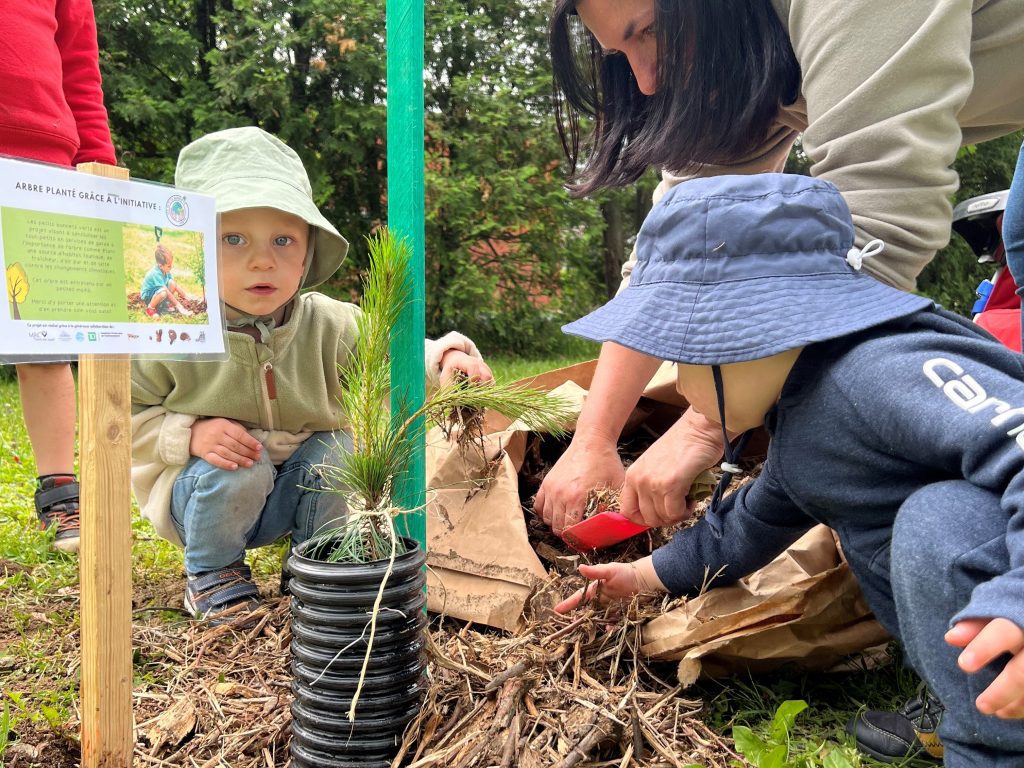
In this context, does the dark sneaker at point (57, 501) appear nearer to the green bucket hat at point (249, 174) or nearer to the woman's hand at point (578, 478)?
the green bucket hat at point (249, 174)

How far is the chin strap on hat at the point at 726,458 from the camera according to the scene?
1386 mm

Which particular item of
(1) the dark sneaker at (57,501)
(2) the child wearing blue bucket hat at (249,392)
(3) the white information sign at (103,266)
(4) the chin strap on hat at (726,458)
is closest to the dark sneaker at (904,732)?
(4) the chin strap on hat at (726,458)

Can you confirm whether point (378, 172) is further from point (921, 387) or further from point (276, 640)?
point (921, 387)

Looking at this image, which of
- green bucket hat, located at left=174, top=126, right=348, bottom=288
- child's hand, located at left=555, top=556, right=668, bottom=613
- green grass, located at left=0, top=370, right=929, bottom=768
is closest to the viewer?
green grass, located at left=0, top=370, right=929, bottom=768

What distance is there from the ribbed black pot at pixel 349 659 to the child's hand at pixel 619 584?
0.46 meters

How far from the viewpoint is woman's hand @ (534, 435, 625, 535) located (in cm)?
187

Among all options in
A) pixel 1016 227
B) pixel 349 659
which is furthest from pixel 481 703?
pixel 1016 227

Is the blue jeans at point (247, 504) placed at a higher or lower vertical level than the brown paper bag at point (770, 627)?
higher

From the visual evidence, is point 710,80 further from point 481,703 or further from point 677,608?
point 481,703

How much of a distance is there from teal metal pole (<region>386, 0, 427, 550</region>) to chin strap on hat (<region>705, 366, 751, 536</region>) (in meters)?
0.51

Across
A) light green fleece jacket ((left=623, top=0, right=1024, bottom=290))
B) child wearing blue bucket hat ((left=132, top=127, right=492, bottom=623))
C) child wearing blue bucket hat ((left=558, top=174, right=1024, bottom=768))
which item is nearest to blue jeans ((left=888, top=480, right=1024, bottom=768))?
child wearing blue bucket hat ((left=558, top=174, right=1024, bottom=768))

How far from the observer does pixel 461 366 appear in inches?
70.6

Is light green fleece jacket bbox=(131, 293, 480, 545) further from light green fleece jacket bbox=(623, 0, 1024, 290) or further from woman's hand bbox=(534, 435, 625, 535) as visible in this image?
light green fleece jacket bbox=(623, 0, 1024, 290)

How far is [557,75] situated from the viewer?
2.05m
